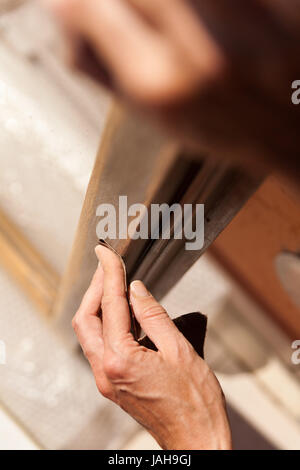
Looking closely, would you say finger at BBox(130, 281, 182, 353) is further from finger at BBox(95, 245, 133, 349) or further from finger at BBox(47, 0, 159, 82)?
finger at BBox(47, 0, 159, 82)

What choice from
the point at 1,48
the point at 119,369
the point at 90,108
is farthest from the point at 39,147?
the point at 119,369

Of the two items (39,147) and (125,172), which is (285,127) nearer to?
(125,172)

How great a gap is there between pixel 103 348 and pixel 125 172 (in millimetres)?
198

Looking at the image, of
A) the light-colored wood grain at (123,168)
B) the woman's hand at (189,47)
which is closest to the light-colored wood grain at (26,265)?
the light-colored wood grain at (123,168)

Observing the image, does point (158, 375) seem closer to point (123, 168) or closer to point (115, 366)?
point (115, 366)

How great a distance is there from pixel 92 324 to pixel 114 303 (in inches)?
2.2

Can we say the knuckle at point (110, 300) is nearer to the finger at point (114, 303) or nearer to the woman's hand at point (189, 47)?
the finger at point (114, 303)

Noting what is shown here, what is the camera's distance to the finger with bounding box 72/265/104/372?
431mm

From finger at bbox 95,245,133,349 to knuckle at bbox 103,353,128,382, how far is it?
0.01 metres

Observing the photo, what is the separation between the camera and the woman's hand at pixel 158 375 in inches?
15.5

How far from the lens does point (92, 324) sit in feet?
1.43

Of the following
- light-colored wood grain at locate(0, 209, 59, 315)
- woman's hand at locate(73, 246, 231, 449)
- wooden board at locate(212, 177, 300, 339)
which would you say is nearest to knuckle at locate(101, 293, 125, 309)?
woman's hand at locate(73, 246, 231, 449)

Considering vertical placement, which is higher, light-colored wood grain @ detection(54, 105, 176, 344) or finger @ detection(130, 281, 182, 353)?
light-colored wood grain @ detection(54, 105, 176, 344)

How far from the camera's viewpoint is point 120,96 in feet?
0.54
